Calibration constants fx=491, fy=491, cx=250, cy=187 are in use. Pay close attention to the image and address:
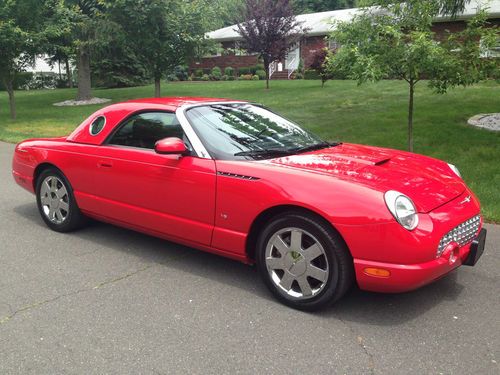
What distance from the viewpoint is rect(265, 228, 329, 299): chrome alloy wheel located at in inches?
134

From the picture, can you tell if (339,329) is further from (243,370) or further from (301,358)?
(243,370)

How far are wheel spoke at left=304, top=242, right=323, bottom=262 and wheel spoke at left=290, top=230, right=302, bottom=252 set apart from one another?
62mm

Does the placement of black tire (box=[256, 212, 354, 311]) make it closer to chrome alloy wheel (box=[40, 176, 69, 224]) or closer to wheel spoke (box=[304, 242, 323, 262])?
wheel spoke (box=[304, 242, 323, 262])

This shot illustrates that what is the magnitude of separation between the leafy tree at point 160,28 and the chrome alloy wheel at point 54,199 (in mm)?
10643

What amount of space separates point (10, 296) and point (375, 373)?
2.74m

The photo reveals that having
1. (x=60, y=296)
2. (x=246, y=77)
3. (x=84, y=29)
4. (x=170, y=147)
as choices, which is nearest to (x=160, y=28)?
(x=84, y=29)

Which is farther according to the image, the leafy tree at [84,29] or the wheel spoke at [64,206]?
the leafy tree at [84,29]

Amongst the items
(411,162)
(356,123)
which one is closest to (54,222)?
(411,162)

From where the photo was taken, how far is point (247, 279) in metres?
4.08

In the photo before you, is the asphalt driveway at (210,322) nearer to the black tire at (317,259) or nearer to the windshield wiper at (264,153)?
the black tire at (317,259)

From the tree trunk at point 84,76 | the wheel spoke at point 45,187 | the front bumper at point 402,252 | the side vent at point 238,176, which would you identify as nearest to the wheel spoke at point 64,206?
the wheel spoke at point 45,187

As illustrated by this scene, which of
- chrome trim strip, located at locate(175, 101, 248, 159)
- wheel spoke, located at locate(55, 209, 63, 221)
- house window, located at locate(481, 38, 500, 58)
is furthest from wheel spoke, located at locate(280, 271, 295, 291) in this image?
house window, located at locate(481, 38, 500, 58)

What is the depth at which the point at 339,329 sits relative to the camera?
128 inches

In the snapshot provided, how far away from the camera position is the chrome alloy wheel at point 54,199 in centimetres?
520
